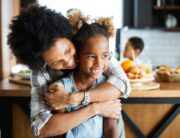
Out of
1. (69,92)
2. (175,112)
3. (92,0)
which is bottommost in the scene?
(175,112)

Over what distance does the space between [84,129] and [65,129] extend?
9 centimetres

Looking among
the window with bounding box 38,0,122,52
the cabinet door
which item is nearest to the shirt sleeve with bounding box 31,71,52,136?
the window with bounding box 38,0,122,52

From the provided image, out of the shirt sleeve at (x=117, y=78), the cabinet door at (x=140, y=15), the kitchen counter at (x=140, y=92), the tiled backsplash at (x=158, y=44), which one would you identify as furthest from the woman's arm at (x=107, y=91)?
the cabinet door at (x=140, y=15)

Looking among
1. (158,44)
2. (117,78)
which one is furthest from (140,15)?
(117,78)

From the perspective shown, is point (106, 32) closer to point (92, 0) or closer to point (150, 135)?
point (150, 135)

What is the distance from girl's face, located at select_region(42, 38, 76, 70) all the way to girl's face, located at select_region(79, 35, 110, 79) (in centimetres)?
4

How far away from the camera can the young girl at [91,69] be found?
1188 mm

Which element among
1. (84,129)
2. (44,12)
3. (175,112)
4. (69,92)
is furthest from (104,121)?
(175,112)

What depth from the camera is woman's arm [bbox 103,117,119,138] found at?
1285mm

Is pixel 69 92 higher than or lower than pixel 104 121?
higher

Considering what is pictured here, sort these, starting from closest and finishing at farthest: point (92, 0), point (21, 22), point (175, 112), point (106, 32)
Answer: point (21, 22), point (106, 32), point (175, 112), point (92, 0)

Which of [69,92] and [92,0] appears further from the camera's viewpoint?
[92,0]

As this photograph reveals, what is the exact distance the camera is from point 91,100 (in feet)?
4.07

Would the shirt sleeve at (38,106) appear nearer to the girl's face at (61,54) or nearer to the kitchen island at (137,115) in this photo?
the girl's face at (61,54)
